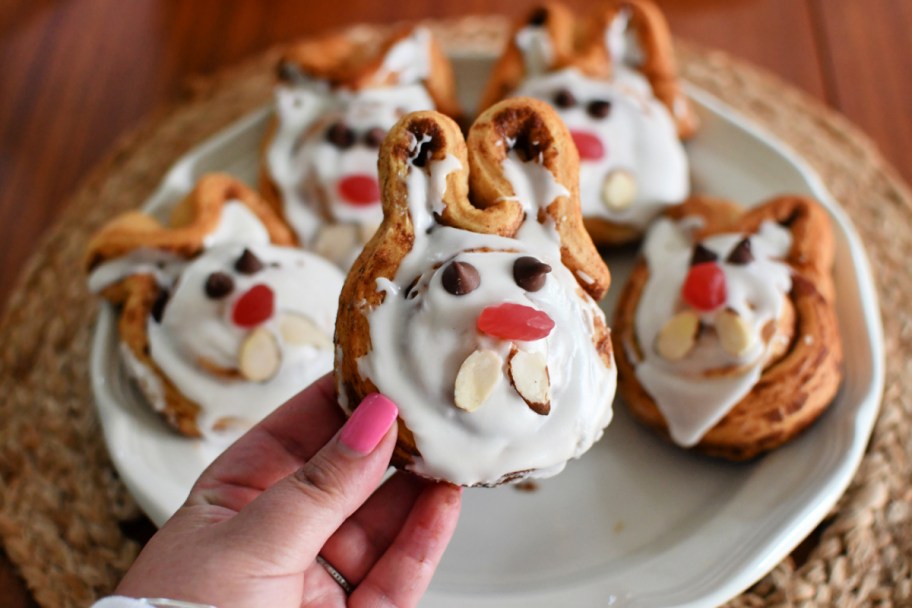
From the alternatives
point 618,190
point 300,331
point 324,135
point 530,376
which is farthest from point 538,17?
point 530,376

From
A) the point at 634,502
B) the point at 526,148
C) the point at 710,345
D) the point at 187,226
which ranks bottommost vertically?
the point at 634,502

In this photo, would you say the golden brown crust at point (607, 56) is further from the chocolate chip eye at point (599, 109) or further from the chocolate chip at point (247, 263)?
the chocolate chip at point (247, 263)

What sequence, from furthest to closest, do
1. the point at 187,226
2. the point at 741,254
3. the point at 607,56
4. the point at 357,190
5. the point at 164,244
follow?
1. the point at 607,56
2. the point at 357,190
3. the point at 187,226
4. the point at 164,244
5. the point at 741,254

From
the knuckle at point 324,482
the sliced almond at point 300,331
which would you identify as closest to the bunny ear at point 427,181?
the knuckle at point 324,482

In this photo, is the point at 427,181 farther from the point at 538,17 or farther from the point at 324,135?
the point at 538,17

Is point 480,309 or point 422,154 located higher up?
point 422,154

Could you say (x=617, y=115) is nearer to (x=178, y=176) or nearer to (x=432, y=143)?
(x=432, y=143)
